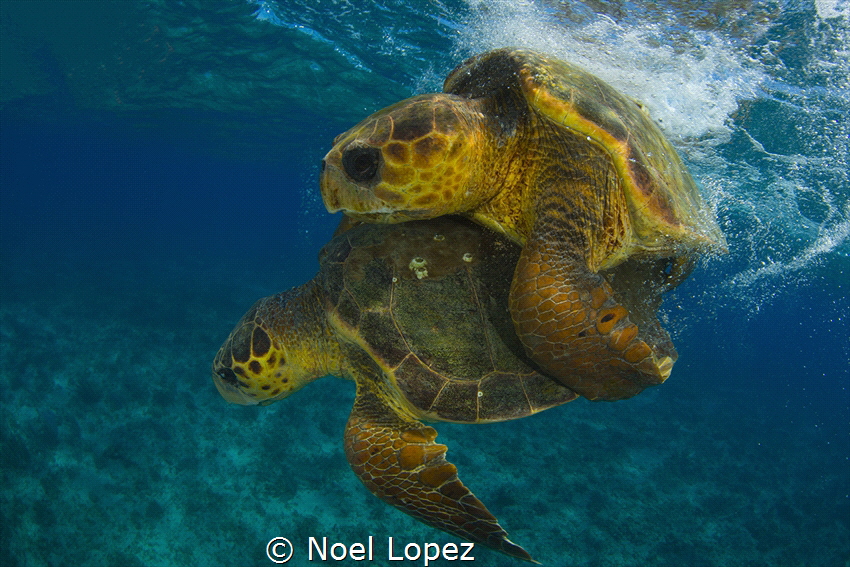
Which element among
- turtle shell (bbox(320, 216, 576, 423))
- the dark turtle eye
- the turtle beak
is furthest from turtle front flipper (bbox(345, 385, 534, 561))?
the dark turtle eye

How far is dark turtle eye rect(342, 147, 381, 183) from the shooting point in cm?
219

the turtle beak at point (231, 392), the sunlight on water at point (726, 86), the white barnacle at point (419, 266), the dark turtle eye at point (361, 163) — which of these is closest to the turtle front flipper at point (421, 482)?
the white barnacle at point (419, 266)

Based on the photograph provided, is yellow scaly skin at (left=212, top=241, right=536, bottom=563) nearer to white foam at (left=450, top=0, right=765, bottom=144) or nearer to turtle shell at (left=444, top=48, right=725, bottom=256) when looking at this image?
turtle shell at (left=444, top=48, right=725, bottom=256)

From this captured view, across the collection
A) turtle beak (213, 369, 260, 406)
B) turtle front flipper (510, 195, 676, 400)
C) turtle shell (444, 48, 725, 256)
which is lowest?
turtle beak (213, 369, 260, 406)

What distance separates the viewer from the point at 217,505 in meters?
6.80

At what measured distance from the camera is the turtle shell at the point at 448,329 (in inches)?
108

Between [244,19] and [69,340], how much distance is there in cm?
956

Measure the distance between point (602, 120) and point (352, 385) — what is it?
9.37 metres

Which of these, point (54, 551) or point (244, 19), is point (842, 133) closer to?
point (244, 19)

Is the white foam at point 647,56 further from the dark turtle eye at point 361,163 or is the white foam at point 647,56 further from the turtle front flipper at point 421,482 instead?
the turtle front flipper at point 421,482

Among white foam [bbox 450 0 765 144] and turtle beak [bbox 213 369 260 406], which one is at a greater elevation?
white foam [bbox 450 0 765 144]

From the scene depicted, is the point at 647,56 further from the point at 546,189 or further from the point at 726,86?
the point at 546,189

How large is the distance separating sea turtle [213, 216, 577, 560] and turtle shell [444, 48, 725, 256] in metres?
0.78

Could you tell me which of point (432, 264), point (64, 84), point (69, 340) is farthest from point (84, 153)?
point (432, 264)
